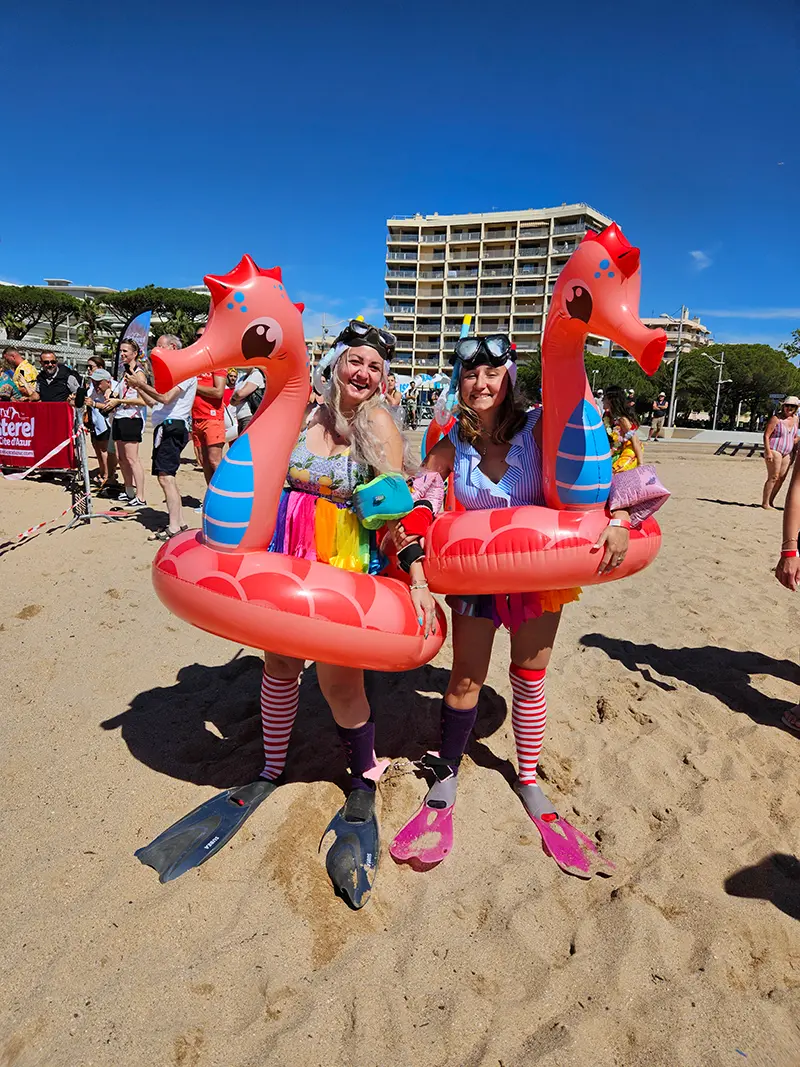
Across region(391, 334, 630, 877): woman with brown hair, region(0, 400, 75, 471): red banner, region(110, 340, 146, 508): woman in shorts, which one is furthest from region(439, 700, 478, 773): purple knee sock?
region(0, 400, 75, 471): red banner

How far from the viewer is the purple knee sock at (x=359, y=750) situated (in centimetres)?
265

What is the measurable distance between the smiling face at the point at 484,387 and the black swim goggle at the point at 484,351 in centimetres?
2

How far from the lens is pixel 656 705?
372 centimetres

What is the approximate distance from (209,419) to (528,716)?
4.93m

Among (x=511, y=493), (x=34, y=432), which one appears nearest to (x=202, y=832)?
(x=511, y=493)

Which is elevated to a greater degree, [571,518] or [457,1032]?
[571,518]

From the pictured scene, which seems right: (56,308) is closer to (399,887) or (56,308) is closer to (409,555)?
(409,555)

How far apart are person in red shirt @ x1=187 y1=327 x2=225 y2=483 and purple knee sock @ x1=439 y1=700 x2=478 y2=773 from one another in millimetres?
4266

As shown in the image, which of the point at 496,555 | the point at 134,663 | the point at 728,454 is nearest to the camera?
the point at 496,555

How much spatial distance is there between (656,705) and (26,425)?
869 cm

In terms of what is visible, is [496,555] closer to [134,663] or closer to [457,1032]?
[457,1032]

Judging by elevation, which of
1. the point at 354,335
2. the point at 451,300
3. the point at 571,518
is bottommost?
the point at 571,518

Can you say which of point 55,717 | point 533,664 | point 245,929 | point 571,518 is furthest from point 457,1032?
point 55,717

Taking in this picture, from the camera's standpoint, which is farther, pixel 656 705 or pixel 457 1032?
pixel 656 705
